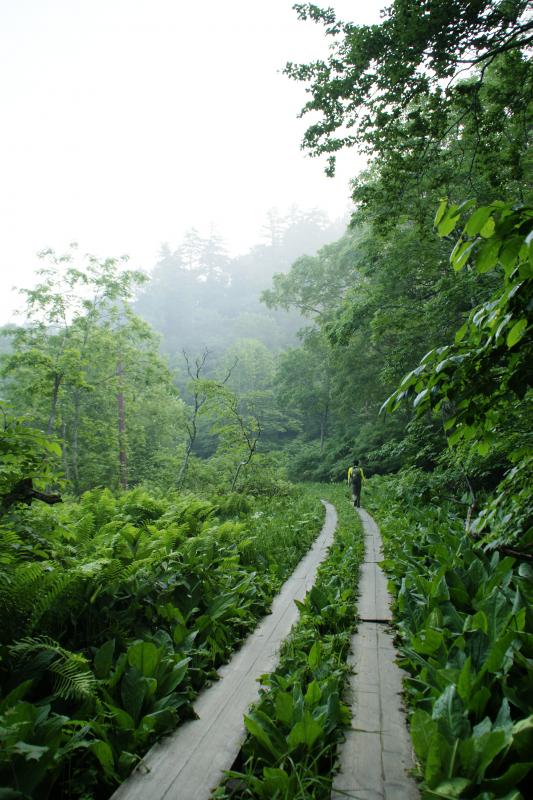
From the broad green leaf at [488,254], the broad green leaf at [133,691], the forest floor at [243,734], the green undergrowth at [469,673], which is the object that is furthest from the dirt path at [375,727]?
the broad green leaf at [488,254]

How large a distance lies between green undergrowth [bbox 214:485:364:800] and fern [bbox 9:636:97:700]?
2.97ft

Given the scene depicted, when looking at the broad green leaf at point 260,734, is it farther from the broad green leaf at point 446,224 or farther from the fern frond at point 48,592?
the broad green leaf at point 446,224

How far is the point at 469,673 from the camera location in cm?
208

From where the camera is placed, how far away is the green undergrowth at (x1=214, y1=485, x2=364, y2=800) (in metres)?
1.83

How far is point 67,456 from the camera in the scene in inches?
689

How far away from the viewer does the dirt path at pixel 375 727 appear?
187cm

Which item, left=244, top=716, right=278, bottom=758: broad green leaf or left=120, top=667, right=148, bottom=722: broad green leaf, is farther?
left=120, top=667, right=148, bottom=722: broad green leaf

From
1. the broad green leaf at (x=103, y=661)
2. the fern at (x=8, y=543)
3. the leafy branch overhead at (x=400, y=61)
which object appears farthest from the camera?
the leafy branch overhead at (x=400, y=61)

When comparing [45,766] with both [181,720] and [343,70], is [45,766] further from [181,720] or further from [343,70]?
[343,70]

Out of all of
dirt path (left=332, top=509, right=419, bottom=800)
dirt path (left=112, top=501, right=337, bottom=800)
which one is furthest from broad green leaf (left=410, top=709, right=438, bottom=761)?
dirt path (left=112, top=501, right=337, bottom=800)

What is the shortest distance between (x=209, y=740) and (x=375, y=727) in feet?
3.21

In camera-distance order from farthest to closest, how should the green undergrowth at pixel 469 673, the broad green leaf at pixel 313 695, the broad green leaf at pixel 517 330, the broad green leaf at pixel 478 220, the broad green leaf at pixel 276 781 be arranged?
the broad green leaf at pixel 313 695
the broad green leaf at pixel 276 781
the green undergrowth at pixel 469 673
the broad green leaf at pixel 517 330
the broad green leaf at pixel 478 220

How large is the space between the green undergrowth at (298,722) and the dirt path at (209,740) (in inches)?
3.9

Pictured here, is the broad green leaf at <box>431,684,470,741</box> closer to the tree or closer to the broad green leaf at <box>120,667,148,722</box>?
the tree
